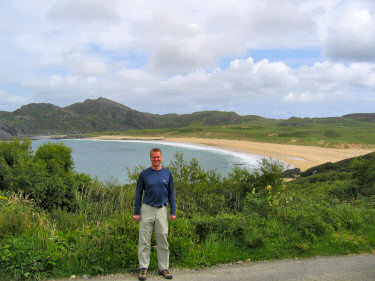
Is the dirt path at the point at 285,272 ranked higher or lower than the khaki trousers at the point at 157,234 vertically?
lower

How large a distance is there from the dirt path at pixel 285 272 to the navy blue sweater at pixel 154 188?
104cm

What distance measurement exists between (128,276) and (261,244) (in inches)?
105

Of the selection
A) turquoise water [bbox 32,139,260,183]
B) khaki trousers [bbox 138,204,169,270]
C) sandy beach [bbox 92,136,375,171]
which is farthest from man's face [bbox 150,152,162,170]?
sandy beach [bbox 92,136,375,171]

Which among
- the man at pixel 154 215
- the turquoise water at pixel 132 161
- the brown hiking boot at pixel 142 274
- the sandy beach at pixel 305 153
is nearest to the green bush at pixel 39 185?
the man at pixel 154 215

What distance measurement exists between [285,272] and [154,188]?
2669 millimetres

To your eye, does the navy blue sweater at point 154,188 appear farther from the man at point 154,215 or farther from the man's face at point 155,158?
the man's face at point 155,158

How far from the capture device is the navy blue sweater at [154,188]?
14.6 feet

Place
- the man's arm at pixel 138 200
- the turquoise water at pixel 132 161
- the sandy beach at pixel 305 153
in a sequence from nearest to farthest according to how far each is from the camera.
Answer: the man's arm at pixel 138 200 < the turquoise water at pixel 132 161 < the sandy beach at pixel 305 153

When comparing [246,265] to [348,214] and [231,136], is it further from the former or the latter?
[231,136]

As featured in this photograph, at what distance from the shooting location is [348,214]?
7008 millimetres

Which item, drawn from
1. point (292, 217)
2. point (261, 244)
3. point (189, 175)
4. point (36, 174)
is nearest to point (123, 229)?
point (261, 244)

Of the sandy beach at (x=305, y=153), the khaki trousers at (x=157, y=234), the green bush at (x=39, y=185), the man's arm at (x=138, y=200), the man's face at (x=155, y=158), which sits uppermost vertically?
the man's face at (x=155, y=158)

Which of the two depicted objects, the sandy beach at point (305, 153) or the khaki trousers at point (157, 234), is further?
the sandy beach at point (305, 153)

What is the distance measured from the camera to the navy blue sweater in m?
4.45
